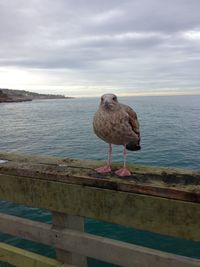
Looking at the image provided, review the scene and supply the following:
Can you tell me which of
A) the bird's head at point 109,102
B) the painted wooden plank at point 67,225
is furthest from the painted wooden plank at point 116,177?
the bird's head at point 109,102

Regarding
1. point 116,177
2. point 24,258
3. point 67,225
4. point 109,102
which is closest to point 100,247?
point 67,225

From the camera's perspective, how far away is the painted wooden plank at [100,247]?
2.75 meters

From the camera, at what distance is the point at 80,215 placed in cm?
301

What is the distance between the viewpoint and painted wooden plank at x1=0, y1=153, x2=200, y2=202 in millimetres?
2656

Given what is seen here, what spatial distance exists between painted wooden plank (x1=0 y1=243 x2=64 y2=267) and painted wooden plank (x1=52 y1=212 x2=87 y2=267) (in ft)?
0.33

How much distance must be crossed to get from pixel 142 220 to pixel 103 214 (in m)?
0.39

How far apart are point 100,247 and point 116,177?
72 cm

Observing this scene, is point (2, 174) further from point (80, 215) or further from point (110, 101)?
point (110, 101)

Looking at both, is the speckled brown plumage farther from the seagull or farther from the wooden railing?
the wooden railing

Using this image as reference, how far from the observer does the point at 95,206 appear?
2898 mm

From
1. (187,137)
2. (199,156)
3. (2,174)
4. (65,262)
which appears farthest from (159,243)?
(187,137)

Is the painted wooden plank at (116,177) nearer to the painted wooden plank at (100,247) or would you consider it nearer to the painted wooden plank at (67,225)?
the painted wooden plank at (67,225)

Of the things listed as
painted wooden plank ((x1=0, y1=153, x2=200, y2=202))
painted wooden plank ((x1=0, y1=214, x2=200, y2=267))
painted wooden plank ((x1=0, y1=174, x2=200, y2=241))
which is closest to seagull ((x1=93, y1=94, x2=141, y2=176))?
painted wooden plank ((x1=0, y1=153, x2=200, y2=202))

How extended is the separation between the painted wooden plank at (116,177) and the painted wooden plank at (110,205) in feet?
0.19
